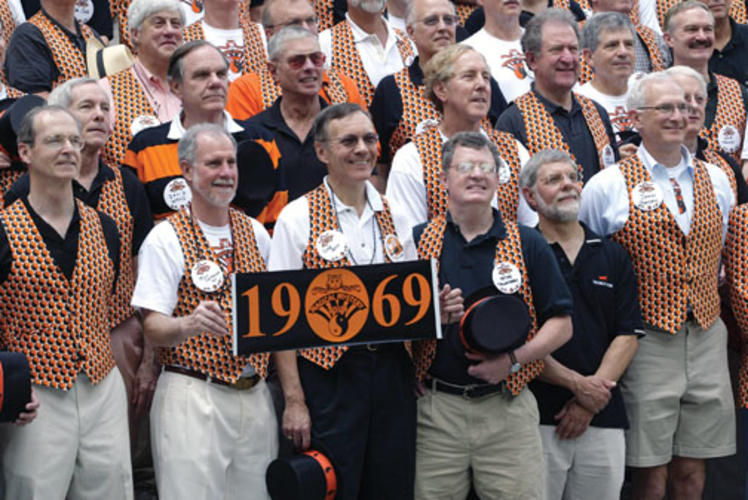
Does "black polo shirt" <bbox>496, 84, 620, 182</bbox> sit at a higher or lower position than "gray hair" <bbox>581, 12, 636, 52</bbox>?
lower

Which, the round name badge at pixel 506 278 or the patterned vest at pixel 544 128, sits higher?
the patterned vest at pixel 544 128

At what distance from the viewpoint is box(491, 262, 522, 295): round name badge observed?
4980 millimetres

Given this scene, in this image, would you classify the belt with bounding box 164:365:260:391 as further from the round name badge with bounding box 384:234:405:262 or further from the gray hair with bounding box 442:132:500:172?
the gray hair with bounding box 442:132:500:172

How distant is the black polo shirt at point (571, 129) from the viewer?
603cm

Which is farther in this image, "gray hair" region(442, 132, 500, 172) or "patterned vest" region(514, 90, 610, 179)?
"patterned vest" region(514, 90, 610, 179)

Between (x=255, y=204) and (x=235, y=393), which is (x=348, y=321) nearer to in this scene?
(x=235, y=393)

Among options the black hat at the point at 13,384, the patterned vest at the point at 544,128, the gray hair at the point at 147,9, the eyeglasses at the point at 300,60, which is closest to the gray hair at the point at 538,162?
the patterned vest at the point at 544,128

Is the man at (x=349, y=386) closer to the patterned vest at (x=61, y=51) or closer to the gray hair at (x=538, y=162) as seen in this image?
the gray hair at (x=538, y=162)

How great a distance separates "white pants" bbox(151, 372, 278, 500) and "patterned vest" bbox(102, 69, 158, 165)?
133 cm

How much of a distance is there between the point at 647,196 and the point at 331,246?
5.02ft

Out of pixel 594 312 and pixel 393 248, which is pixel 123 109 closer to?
pixel 393 248

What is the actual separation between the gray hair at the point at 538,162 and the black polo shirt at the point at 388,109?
77 cm

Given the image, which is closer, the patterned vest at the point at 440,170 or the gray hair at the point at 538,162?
the gray hair at the point at 538,162

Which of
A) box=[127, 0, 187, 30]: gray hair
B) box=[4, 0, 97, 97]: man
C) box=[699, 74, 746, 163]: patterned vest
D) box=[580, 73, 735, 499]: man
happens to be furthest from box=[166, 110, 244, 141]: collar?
box=[699, 74, 746, 163]: patterned vest
